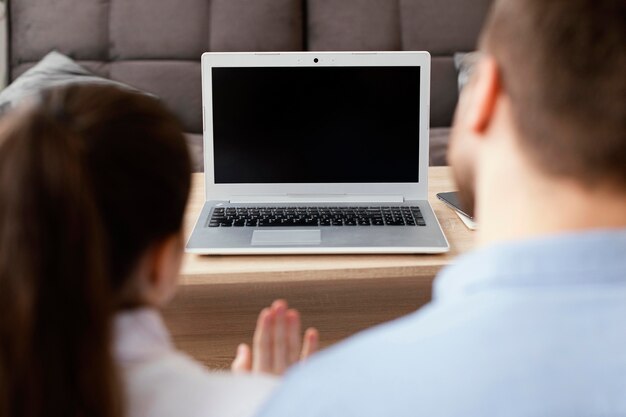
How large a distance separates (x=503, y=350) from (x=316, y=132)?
1048 millimetres

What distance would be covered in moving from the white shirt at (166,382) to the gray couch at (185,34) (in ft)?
7.16

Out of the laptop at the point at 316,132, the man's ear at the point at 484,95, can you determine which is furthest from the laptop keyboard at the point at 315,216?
the man's ear at the point at 484,95

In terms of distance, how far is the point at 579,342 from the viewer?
45 centimetres

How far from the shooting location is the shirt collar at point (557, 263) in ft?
1.61

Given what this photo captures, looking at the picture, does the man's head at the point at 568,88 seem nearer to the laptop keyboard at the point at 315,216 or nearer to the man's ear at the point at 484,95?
the man's ear at the point at 484,95

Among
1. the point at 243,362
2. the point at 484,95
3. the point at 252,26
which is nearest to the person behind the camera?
the point at 484,95

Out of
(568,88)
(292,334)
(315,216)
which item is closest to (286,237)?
(315,216)

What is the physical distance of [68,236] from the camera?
0.61 metres

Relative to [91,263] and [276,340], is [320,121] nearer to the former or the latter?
[276,340]

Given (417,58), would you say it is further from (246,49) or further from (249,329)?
(246,49)

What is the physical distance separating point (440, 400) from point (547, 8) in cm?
29

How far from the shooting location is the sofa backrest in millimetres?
2844

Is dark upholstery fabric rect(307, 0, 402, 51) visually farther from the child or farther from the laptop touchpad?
the child

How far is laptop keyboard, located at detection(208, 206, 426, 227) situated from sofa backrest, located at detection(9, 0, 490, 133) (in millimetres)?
1489
